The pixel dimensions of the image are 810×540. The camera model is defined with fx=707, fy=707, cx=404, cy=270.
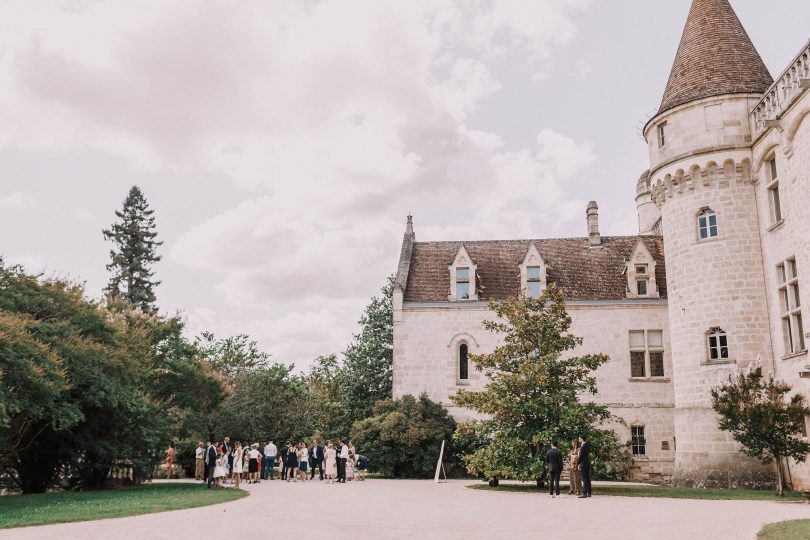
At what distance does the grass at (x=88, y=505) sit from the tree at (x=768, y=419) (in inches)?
558

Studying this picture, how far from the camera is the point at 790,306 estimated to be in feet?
74.7

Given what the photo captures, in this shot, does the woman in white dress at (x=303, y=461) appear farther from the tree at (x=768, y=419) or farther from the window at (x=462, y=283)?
the tree at (x=768, y=419)

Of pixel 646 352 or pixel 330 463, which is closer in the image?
pixel 330 463

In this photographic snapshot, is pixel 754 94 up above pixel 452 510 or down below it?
above

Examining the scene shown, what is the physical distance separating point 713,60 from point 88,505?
25.5 meters

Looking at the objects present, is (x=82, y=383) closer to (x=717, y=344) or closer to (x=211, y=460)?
(x=211, y=460)

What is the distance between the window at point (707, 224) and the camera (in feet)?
83.9

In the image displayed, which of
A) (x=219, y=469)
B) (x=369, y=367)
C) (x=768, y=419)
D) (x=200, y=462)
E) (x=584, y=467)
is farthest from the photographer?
(x=369, y=367)

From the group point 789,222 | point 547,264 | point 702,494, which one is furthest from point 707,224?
point 702,494

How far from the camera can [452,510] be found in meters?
15.3

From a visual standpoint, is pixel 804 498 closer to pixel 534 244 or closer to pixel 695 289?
pixel 695 289

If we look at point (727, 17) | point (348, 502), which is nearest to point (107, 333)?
point (348, 502)

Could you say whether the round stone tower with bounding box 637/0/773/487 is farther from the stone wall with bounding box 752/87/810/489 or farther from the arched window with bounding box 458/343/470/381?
the arched window with bounding box 458/343/470/381

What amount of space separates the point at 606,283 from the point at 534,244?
14.1 feet
